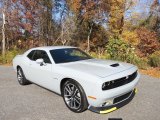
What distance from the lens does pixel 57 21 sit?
23.1 m

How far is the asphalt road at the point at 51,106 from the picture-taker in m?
5.00

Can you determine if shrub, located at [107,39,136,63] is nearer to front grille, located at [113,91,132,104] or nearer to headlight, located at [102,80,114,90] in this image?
front grille, located at [113,91,132,104]

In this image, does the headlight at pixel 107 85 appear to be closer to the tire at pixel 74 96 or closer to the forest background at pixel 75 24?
the tire at pixel 74 96

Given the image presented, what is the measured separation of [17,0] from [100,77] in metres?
16.9

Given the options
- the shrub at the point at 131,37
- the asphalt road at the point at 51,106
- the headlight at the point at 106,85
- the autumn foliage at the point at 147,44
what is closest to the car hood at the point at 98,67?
the headlight at the point at 106,85

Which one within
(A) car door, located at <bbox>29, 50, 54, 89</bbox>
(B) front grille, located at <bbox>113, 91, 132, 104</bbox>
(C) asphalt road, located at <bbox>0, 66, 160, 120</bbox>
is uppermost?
(A) car door, located at <bbox>29, 50, 54, 89</bbox>

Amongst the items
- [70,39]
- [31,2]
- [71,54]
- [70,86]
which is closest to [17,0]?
[31,2]

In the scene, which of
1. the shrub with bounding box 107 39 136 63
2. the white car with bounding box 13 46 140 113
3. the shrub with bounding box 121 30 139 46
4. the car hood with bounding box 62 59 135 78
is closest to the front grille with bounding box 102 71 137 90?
the white car with bounding box 13 46 140 113

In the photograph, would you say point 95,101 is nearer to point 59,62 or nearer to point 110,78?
point 110,78

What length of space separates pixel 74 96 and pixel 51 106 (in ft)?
2.58

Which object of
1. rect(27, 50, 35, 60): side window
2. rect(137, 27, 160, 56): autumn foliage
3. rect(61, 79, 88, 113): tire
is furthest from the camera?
rect(137, 27, 160, 56): autumn foliage

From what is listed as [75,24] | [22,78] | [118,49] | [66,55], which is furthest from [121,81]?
[75,24]

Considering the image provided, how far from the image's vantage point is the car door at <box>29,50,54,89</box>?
6.04 m

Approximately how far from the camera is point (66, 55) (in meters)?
6.45
